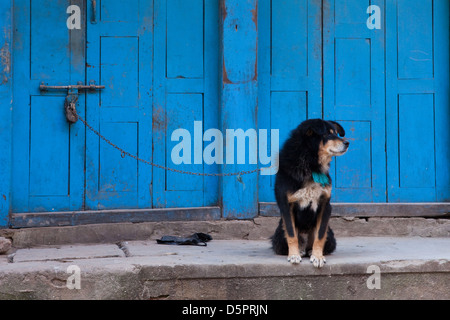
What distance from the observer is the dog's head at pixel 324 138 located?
186 inches

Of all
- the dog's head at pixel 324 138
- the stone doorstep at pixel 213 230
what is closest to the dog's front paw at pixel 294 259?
A: the dog's head at pixel 324 138

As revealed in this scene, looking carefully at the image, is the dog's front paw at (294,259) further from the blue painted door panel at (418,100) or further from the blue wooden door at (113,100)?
the blue painted door panel at (418,100)

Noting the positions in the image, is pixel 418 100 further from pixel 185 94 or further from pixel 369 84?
pixel 185 94

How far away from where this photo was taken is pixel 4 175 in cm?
571

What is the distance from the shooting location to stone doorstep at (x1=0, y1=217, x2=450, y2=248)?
18.9 ft

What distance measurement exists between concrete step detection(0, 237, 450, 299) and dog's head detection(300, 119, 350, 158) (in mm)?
824

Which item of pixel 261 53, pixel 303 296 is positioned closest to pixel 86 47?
pixel 261 53

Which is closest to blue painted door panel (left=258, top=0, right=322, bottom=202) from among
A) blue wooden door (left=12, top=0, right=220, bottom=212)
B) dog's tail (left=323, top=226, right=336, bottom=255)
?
blue wooden door (left=12, top=0, right=220, bottom=212)

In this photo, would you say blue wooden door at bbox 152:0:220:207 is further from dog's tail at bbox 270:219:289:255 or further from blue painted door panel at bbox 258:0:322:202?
dog's tail at bbox 270:219:289:255

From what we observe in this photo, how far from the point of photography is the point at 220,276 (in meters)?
4.63

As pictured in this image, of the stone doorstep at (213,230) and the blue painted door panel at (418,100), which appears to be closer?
the stone doorstep at (213,230)

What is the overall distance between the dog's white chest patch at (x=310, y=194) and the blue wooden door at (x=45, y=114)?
7.38 ft

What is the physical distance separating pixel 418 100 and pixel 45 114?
12.2 ft
